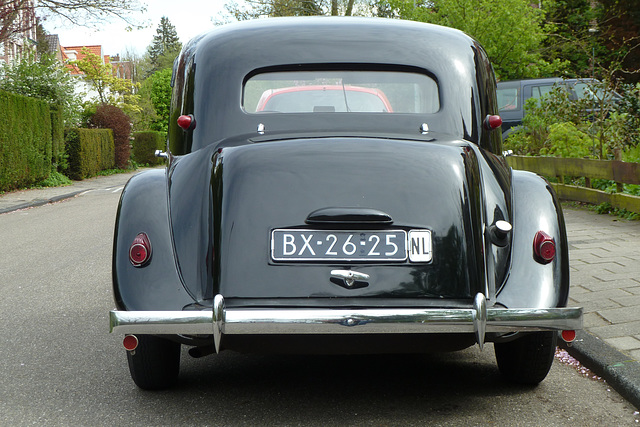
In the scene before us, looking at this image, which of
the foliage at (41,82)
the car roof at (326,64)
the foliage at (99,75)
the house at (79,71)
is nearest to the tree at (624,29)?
the foliage at (41,82)

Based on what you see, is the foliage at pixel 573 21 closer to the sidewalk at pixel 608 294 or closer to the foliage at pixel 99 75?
the sidewalk at pixel 608 294

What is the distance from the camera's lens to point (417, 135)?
3.79 meters

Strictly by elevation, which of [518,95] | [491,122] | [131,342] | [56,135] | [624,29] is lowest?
[56,135]

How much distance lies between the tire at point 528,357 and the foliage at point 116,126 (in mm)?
31195

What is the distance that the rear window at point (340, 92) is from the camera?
13.4 feet

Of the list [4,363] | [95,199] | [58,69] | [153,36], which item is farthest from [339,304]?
[153,36]

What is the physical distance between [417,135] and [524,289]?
3.02ft

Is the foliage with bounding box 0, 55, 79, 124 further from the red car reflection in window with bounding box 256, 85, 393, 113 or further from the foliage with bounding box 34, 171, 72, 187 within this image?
the red car reflection in window with bounding box 256, 85, 393, 113

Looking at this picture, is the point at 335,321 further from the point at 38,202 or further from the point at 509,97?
the point at 509,97

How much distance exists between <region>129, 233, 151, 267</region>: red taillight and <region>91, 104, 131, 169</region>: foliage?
102 feet

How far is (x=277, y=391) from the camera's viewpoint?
3871 mm

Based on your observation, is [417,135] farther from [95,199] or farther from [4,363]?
[95,199]

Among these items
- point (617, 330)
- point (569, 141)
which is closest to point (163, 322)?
point (617, 330)

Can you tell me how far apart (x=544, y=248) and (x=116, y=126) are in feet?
104
